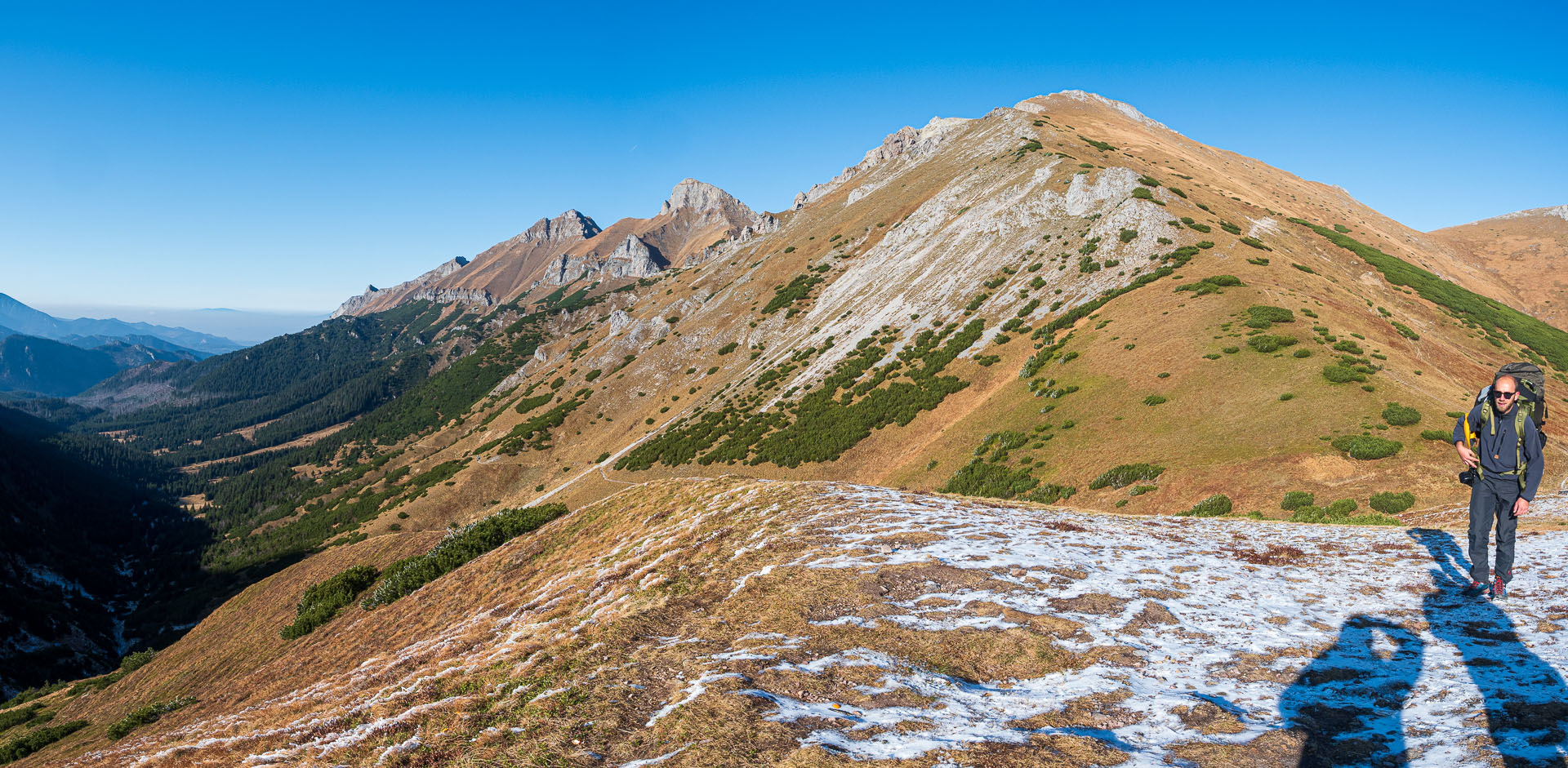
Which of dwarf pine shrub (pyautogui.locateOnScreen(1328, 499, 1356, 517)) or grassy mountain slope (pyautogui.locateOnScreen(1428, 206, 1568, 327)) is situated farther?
grassy mountain slope (pyautogui.locateOnScreen(1428, 206, 1568, 327))

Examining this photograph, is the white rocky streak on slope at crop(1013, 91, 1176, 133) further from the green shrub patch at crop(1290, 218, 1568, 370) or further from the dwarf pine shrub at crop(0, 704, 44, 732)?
the dwarf pine shrub at crop(0, 704, 44, 732)

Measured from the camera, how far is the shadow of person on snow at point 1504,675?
6199 millimetres

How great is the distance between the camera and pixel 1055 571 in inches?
489

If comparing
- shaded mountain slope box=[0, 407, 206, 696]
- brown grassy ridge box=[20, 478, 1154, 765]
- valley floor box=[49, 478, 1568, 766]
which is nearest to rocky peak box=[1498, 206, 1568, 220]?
valley floor box=[49, 478, 1568, 766]

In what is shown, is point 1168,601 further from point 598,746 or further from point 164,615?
point 164,615

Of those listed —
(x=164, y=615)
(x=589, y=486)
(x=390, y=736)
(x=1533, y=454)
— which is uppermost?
(x=1533, y=454)

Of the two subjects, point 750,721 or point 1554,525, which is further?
point 1554,525

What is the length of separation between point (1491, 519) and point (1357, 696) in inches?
264

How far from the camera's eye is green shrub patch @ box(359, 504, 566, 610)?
20.5 m

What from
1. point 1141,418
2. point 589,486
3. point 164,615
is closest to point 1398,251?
point 1141,418

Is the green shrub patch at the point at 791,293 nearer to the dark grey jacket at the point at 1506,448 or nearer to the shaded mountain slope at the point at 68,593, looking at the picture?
the dark grey jacket at the point at 1506,448

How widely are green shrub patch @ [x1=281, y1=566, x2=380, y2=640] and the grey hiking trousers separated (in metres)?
30.4

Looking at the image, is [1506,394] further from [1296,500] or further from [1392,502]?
[1296,500]

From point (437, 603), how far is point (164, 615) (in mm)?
171029
